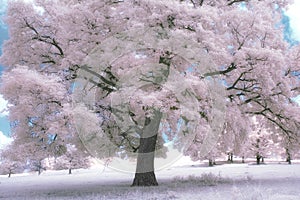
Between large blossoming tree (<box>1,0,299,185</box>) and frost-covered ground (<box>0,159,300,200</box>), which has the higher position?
large blossoming tree (<box>1,0,299,185</box>)

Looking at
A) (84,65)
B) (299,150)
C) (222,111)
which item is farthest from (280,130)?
(84,65)

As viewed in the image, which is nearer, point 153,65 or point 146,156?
point 153,65

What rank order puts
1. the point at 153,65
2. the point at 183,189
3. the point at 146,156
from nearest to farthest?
the point at 183,189 → the point at 153,65 → the point at 146,156

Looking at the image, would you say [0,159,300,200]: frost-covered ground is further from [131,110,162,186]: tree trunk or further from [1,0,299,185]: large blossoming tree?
[1,0,299,185]: large blossoming tree

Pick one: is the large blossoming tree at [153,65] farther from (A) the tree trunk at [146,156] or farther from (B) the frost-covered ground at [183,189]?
(B) the frost-covered ground at [183,189]

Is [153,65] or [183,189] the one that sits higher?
[153,65]

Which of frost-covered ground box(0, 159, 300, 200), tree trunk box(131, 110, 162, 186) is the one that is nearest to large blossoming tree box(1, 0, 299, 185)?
tree trunk box(131, 110, 162, 186)

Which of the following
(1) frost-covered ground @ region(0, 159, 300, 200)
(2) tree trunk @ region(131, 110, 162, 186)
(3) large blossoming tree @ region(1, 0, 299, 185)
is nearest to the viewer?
(1) frost-covered ground @ region(0, 159, 300, 200)

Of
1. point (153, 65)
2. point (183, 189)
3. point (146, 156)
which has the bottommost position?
point (183, 189)

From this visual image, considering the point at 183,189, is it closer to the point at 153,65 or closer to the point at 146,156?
the point at 146,156

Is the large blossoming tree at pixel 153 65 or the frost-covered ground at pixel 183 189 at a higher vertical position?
the large blossoming tree at pixel 153 65

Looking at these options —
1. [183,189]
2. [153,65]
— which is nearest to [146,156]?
[183,189]

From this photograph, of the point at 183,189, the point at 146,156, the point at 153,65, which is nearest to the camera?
the point at 183,189

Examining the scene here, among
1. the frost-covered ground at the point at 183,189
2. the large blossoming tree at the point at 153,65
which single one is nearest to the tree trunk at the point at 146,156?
the large blossoming tree at the point at 153,65
